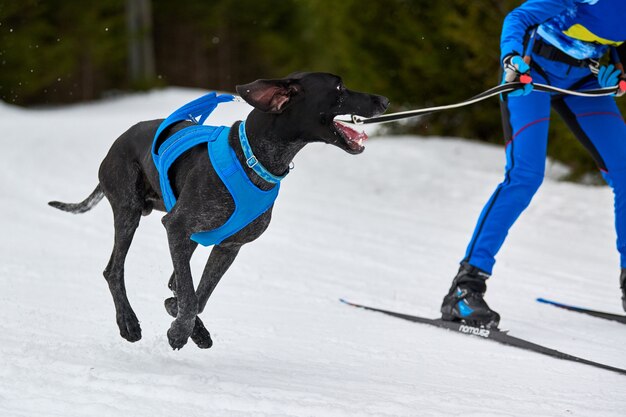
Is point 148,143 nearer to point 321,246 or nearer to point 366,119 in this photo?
point 366,119

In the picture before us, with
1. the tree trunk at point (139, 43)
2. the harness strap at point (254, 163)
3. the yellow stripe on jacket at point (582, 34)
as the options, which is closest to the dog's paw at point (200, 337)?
the harness strap at point (254, 163)

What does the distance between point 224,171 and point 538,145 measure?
2059 millimetres

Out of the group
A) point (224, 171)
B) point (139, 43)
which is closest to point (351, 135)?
point (224, 171)

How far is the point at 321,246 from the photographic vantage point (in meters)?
7.34

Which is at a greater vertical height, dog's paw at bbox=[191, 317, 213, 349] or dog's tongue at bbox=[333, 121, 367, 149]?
dog's tongue at bbox=[333, 121, 367, 149]

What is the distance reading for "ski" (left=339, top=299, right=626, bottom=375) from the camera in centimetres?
436

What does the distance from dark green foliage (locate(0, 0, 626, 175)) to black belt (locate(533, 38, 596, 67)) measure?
4.76 metres

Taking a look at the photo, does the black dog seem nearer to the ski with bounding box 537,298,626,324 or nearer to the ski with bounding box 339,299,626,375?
the ski with bounding box 339,299,626,375

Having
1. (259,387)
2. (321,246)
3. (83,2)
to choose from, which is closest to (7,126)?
(321,246)

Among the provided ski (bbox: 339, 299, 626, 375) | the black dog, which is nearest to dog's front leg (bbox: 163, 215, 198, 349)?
the black dog

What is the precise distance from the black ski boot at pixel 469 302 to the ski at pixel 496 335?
0.05 metres

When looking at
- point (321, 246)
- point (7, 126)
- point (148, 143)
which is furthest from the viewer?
point (7, 126)

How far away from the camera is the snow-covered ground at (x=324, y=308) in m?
3.58

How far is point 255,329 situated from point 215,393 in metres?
1.33
